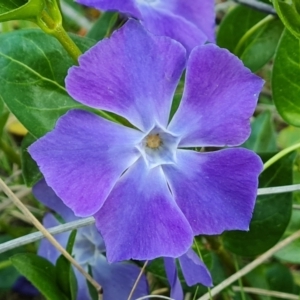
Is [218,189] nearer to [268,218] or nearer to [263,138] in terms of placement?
[268,218]

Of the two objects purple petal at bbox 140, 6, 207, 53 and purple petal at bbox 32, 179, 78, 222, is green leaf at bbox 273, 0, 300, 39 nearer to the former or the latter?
purple petal at bbox 140, 6, 207, 53

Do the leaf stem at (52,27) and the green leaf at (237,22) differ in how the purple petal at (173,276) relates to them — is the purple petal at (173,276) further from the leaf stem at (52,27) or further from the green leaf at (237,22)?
the green leaf at (237,22)

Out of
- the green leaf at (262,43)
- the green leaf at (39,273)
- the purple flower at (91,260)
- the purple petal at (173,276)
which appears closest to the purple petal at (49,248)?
the purple flower at (91,260)

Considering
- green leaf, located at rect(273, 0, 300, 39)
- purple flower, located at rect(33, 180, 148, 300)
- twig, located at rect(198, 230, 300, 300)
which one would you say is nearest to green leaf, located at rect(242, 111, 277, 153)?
twig, located at rect(198, 230, 300, 300)

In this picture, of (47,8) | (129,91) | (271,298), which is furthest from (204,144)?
(271,298)

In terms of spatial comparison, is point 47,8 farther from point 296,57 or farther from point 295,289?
point 295,289

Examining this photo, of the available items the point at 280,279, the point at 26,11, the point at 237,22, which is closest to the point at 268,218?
the point at 280,279
